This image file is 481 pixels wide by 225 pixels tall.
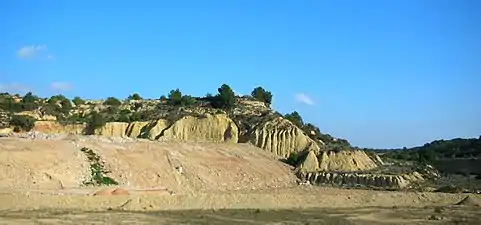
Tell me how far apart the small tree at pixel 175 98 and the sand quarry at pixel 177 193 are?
17.9 meters

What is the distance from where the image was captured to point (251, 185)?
1999 inches

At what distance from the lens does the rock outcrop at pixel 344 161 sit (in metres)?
58.2

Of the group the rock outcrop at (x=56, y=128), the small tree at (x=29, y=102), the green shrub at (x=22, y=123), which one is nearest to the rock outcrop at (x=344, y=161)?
the rock outcrop at (x=56, y=128)

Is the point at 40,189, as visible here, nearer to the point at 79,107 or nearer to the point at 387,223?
the point at 387,223

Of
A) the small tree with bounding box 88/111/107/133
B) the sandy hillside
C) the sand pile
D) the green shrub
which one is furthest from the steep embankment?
the sand pile

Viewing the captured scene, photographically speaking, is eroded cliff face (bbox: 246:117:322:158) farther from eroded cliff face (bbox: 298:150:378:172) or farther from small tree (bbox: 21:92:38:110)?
small tree (bbox: 21:92:38:110)

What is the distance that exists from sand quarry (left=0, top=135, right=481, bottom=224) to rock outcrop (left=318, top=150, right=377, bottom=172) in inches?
→ 139

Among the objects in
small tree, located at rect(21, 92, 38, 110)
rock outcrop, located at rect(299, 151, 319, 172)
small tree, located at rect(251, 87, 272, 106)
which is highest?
small tree, located at rect(251, 87, 272, 106)

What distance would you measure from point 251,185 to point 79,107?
31093 millimetres

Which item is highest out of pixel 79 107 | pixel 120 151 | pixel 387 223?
pixel 79 107

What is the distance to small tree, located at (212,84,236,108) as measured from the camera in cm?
7194

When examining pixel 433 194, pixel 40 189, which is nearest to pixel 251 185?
pixel 433 194

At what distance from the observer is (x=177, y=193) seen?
43.5 metres

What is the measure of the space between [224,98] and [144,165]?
2558 centimetres
